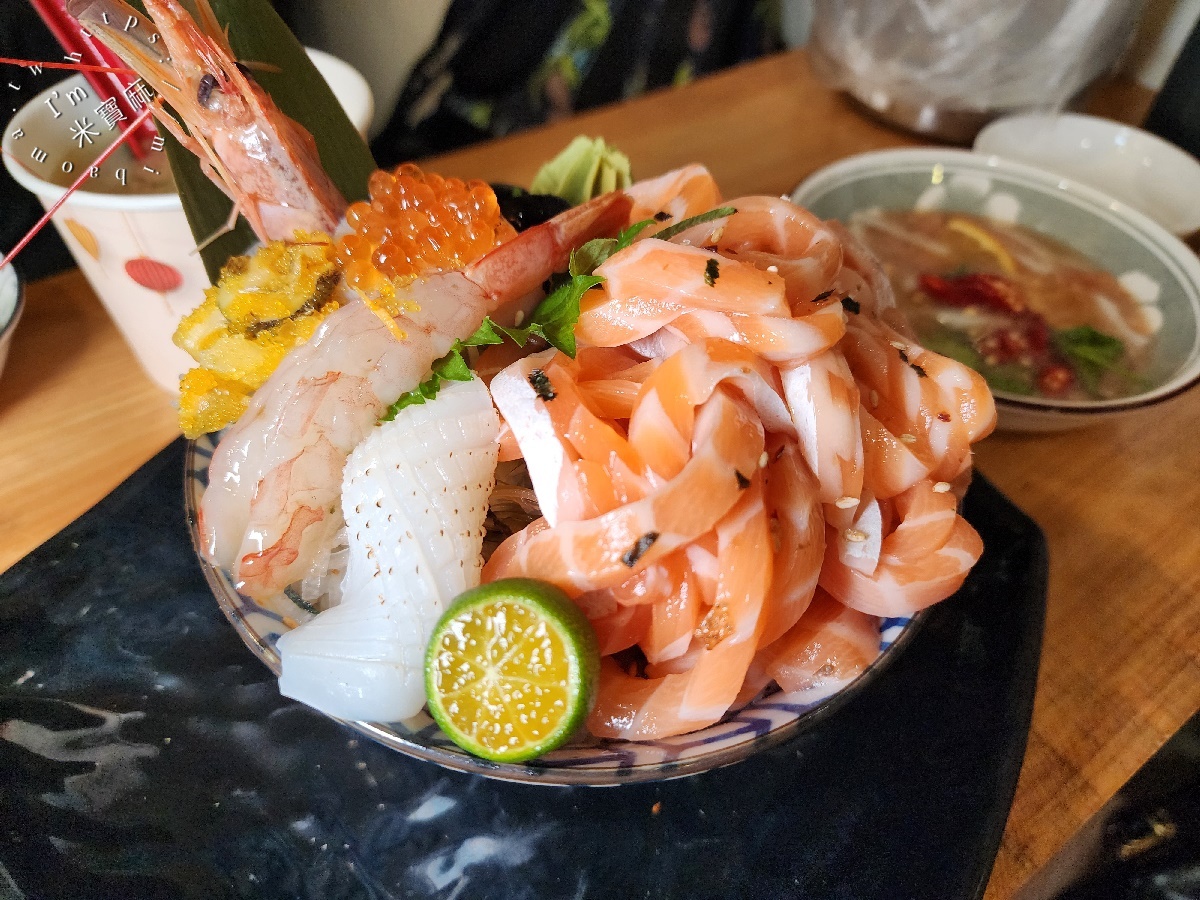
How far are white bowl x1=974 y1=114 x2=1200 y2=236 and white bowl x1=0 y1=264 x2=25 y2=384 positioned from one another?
6.58 ft

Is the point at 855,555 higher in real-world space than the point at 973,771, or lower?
higher

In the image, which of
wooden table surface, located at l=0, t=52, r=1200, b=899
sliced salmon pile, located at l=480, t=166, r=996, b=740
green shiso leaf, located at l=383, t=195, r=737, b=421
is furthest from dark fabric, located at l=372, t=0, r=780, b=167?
sliced salmon pile, located at l=480, t=166, r=996, b=740

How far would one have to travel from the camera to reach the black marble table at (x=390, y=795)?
2.60 feet

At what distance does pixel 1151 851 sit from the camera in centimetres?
93

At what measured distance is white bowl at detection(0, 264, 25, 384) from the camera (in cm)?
122

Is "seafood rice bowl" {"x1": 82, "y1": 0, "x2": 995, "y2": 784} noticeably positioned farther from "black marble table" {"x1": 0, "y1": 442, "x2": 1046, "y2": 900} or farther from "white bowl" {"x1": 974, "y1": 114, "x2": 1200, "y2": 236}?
"white bowl" {"x1": 974, "y1": 114, "x2": 1200, "y2": 236}

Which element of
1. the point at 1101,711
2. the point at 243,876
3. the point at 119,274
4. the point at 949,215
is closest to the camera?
the point at 243,876

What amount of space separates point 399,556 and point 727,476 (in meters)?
0.32

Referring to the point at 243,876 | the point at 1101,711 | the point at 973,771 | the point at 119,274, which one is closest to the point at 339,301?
the point at 119,274

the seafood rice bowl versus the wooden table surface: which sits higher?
the seafood rice bowl

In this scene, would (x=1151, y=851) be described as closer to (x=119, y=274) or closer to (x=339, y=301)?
(x=339, y=301)

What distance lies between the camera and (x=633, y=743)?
28.8 inches

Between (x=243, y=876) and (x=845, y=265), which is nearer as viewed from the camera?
(x=243, y=876)

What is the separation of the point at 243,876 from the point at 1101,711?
106 centimetres
